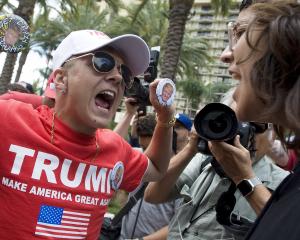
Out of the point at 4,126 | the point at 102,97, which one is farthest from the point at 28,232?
the point at 102,97

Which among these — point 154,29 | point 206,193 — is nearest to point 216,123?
point 206,193

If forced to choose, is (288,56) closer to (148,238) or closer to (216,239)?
(216,239)

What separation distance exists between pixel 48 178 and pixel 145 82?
0.95 m

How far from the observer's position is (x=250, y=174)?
6.28ft

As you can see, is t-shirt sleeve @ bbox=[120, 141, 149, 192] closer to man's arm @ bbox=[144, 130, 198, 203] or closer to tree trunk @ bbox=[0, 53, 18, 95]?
man's arm @ bbox=[144, 130, 198, 203]

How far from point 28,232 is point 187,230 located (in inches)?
32.0

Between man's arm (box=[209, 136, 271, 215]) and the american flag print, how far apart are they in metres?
0.67

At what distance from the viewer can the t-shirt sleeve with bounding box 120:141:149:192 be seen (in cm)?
224

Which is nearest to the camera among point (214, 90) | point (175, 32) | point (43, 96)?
point (43, 96)

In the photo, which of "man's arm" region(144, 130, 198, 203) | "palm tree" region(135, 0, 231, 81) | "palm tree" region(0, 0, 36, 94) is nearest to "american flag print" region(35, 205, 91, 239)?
"man's arm" region(144, 130, 198, 203)

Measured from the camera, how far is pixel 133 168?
7.39 feet

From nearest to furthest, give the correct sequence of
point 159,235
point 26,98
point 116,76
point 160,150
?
point 116,76 < point 160,150 < point 159,235 < point 26,98

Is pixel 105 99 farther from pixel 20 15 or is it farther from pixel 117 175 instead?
pixel 20 15

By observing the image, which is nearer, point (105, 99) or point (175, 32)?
point (105, 99)
